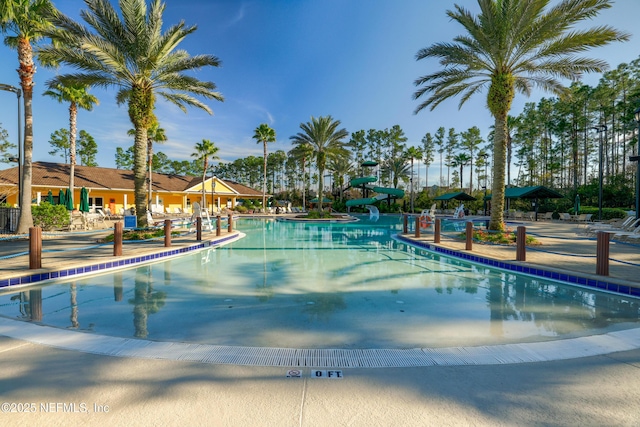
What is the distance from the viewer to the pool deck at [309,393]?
2.19m

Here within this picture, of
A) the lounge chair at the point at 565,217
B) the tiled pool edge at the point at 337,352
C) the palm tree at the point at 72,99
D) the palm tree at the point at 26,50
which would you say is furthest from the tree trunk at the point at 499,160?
the palm tree at the point at 72,99

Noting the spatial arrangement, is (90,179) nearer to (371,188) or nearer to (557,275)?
(371,188)

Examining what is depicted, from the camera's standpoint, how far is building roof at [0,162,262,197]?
26.2 m

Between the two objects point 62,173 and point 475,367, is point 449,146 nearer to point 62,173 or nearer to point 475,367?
point 62,173

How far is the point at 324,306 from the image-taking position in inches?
201

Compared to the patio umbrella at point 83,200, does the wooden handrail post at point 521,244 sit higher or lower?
lower

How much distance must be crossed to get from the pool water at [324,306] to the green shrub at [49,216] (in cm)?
1109

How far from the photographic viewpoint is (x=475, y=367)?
2922mm

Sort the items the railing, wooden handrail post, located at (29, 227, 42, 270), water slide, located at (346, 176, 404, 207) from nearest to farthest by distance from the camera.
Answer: wooden handrail post, located at (29, 227, 42, 270) < the railing < water slide, located at (346, 176, 404, 207)

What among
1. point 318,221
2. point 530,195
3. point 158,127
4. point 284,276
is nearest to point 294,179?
point 158,127

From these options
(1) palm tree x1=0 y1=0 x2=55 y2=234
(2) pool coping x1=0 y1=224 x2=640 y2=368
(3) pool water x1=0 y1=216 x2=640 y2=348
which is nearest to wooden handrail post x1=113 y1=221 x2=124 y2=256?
(3) pool water x1=0 y1=216 x2=640 y2=348

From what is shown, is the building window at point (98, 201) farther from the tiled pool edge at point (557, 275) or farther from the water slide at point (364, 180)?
the tiled pool edge at point (557, 275)

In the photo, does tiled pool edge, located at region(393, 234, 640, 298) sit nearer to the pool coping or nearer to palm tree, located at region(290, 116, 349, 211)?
the pool coping

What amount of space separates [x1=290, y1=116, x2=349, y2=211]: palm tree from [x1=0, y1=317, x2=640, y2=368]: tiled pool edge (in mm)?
24836
